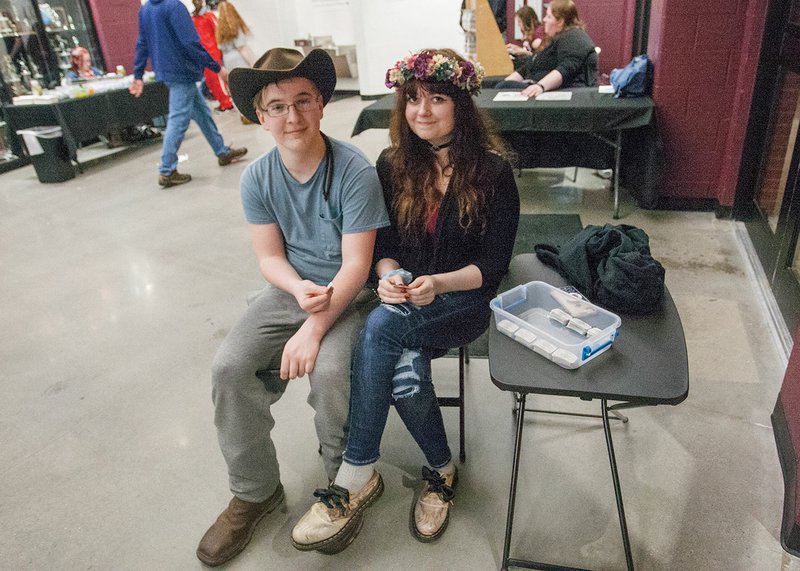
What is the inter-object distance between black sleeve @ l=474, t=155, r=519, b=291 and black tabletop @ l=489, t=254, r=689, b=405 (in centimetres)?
25

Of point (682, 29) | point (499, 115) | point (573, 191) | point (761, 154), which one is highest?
point (682, 29)

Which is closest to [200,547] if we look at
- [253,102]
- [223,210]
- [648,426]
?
[253,102]

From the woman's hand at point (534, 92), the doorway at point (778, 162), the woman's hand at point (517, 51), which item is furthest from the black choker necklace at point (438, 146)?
the woman's hand at point (517, 51)

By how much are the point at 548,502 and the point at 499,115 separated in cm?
246

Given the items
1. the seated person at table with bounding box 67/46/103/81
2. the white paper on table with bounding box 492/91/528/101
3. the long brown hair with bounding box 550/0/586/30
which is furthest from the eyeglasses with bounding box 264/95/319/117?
the seated person at table with bounding box 67/46/103/81

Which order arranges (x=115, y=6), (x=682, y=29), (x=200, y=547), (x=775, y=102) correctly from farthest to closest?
(x=115, y=6), (x=682, y=29), (x=775, y=102), (x=200, y=547)

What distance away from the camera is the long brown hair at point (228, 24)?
6707mm

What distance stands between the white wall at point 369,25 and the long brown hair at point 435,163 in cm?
638

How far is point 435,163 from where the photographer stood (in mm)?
1682

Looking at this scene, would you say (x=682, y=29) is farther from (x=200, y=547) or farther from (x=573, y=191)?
(x=200, y=547)

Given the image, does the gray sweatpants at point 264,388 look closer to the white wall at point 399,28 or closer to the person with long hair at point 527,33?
the person with long hair at point 527,33

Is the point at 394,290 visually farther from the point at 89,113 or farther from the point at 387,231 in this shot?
the point at 89,113

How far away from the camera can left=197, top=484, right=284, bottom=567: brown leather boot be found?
1.57 meters

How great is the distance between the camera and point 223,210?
431cm
